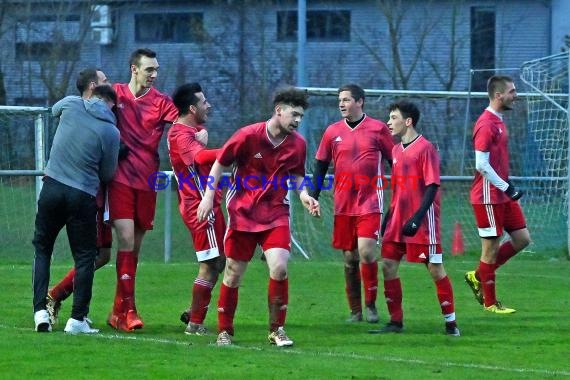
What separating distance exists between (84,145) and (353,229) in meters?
2.71

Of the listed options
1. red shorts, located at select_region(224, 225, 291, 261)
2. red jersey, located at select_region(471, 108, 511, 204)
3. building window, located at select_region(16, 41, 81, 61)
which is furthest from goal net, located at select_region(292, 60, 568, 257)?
building window, located at select_region(16, 41, 81, 61)

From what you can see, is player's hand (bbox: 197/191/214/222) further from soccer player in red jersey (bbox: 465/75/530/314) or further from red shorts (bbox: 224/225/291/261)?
soccer player in red jersey (bbox: 465/75/530/314)

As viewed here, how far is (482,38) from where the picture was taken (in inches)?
1407

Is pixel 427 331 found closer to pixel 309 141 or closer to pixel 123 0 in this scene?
pixel 309 141

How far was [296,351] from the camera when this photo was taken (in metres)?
9.55

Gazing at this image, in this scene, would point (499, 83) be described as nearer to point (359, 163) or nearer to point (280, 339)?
point (359, 163)

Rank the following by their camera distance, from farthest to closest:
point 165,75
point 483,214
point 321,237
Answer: point 165,75 → point 321,237 → point 483,214

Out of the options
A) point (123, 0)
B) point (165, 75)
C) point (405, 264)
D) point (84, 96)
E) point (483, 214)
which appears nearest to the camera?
point (84, 96)

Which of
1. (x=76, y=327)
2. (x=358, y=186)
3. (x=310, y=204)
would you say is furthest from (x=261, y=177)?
(x=358, y=186)

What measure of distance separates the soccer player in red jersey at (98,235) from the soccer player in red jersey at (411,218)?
2.23 meters

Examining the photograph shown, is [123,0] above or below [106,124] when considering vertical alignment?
above

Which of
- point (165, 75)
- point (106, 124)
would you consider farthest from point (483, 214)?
point (165, 75)

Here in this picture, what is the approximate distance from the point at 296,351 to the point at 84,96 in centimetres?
262

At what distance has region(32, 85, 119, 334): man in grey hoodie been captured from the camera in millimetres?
10094
